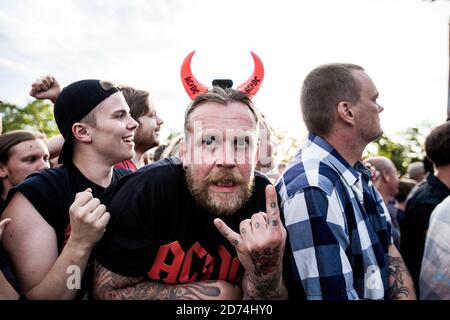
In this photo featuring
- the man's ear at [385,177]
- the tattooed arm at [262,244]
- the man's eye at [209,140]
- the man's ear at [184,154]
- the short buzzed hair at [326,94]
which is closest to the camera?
the tattooed arm at [262,244]

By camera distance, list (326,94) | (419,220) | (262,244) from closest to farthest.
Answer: (262,244), (326,94), (419,220)

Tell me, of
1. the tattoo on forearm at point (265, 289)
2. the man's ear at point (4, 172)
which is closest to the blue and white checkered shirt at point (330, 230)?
the tattoo on forearm at point (265, 289)

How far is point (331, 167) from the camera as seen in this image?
2.37 metres

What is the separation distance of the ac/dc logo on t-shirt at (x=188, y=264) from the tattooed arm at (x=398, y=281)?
1.04 m

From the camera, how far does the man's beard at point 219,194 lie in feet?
6.96

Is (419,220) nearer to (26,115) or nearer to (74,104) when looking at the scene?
(74,104)

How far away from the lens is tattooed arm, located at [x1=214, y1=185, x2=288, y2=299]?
1.91 m

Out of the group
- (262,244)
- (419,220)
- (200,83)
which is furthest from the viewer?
(419,220)

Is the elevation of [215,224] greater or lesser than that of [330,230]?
greater

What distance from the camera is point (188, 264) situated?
7.00 feet

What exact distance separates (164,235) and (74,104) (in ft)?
3.91

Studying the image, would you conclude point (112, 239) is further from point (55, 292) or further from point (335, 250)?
point (335, 250)

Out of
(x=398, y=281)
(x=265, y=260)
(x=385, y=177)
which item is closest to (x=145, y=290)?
(x=265, y=260)

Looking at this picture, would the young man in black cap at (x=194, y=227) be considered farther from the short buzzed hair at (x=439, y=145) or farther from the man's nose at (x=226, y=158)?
the short buzzed hair at (x=439, y=145)
